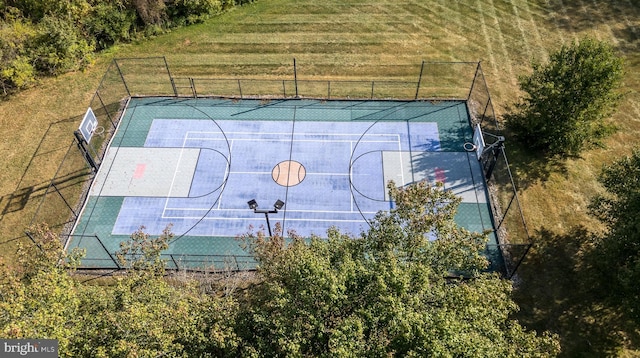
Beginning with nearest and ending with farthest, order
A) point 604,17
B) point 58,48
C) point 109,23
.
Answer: point 58,48 < point 109,23 < point 604,17

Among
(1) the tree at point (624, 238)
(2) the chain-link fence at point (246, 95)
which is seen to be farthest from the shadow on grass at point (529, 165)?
(1) the tree at point (624, 238)

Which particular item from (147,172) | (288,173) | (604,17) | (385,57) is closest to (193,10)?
(385,57)

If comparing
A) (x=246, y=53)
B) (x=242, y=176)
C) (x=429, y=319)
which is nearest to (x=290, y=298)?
Result: (x=429, y=319)

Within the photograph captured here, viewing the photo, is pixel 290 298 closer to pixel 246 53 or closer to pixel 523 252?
pixel 523 252

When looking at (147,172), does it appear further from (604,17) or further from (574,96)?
(604,17)

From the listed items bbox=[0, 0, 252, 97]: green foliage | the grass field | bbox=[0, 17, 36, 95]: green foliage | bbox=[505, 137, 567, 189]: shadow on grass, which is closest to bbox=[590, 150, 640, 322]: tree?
the grass field

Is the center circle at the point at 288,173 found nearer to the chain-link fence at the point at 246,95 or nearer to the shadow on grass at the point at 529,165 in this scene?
the chain-link fence at the point at 246,95

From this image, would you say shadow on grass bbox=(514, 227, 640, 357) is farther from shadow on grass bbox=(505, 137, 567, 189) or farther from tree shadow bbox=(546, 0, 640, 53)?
tree shadow bbox=(546, 0, 640, 53)
